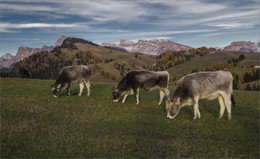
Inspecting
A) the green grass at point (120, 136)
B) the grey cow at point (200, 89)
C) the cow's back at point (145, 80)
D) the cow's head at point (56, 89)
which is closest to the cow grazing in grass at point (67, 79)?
the cow's head at point (56, 89)

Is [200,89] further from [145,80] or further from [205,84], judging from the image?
[145,80]

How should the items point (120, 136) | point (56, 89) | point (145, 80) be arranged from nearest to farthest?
point (120, 136) → point (145, 80) → point (56, 89)

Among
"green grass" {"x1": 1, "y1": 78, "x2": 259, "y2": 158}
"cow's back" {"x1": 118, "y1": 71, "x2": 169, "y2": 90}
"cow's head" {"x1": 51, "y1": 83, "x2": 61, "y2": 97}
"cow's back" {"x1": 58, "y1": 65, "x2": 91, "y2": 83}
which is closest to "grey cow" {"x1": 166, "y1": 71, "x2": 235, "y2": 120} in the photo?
"green grass" {"x1": 1, "y1": 78, "x2": 259, "y2": 158}

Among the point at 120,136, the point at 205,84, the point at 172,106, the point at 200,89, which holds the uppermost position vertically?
the point at 205,84

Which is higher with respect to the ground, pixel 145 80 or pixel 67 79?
pixel 145 80

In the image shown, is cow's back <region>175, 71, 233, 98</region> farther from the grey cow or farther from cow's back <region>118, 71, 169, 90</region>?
cow's back <region>118, 71, 169, 90</region>

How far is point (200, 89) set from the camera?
13.5 meters

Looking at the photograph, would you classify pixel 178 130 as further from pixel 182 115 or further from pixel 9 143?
pixel 9 143

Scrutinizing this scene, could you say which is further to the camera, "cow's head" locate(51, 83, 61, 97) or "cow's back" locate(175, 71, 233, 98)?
"cow's head" locate(51, 83, 61, 97)

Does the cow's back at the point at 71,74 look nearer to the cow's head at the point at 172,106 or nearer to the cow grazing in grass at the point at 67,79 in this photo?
the cow grazing in grass at the point at 67,79

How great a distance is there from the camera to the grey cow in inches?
531

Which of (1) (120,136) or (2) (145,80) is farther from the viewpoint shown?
(2) (145,80)

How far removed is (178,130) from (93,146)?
17.7ft

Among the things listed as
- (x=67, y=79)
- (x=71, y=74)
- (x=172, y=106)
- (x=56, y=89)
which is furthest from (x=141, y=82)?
(x=56, y=89)
